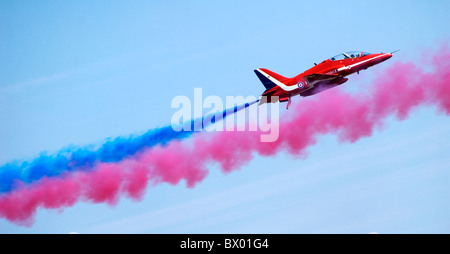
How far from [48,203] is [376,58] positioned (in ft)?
85.6

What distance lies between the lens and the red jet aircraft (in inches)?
2635

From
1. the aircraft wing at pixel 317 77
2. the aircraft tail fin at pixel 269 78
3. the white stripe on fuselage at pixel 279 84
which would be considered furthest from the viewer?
the aircraft tail fin at pixel 269 78

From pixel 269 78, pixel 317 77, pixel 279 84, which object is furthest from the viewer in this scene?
pixel 269 78

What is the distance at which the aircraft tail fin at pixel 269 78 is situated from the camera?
68.2 metres

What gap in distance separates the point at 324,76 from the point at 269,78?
13.8 ft

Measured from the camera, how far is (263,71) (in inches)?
2721

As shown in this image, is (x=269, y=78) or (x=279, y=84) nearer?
(x=279, y=84)

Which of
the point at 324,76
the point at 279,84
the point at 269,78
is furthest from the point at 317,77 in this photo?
the point at 269,78

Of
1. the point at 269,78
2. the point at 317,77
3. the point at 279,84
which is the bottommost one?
the point at 317,77

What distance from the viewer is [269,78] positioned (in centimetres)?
6856

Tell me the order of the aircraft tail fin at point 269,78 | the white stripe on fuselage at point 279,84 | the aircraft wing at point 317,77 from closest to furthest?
the aircraft wing at point 317,77
the white stripe on fuselage at point 279,84
the aircraft tail fin at point 269,78

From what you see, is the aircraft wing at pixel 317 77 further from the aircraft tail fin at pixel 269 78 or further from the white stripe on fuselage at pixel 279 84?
the aircraft tail fin at pixel 269 78

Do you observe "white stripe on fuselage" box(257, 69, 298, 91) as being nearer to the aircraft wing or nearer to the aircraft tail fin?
the aircraft tail fin

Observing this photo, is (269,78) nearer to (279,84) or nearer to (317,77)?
(279,84)
